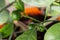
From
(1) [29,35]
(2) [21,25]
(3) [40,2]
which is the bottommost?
(2) [21,25]

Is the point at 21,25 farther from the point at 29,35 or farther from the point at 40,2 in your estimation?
the point at 40,2

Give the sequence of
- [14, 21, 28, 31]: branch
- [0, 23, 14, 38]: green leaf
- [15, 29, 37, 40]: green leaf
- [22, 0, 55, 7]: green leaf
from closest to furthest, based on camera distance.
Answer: [22, 0, 55, 7]: green leaf < [15, 29, 37, 40]: green leaf < [0, 23, 14, 38]: green leaf < [14, 21, 28, 31]: branch

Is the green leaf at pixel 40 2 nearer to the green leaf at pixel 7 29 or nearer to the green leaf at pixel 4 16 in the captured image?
the green leaf at pixel 4 16

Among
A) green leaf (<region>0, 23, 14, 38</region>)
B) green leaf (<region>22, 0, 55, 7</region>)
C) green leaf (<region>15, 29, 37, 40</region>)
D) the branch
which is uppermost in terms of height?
green leaf (<region>22, 0, 55, 7</region>)

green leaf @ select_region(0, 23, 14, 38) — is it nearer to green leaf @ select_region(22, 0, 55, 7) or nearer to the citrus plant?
the citrus plant

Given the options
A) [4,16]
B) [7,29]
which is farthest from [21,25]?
[4,16]

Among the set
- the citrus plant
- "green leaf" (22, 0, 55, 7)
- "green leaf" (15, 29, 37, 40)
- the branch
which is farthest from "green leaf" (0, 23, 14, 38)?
"green leaf" (22, 0, 55, 7)

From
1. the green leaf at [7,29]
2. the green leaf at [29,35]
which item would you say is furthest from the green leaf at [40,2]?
the green leaf at [7,29]

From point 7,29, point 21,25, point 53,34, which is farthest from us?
point 21,25

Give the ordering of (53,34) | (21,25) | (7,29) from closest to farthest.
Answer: (53,34), (7,29), (21,25)

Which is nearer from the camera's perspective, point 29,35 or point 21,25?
point 29,35

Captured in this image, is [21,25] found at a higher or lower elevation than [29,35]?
lower
